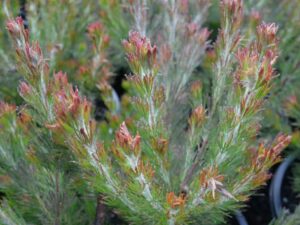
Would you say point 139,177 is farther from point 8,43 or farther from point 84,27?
point 84,27

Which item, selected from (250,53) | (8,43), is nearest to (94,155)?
(250,53)

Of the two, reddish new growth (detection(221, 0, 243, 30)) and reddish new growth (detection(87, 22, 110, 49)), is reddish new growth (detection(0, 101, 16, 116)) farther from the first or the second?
reddish new growth (detection(221, 0, 243, 30))

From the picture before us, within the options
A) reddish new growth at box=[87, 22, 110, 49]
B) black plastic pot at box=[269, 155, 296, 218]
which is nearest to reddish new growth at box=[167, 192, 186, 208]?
reddish new growth at box=[87, 22, 110, 49]

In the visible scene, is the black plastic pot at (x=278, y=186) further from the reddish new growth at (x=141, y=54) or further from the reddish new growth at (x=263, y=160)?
the reddish new growth at (x=141, y=54)

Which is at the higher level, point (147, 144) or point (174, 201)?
point (147, 144)

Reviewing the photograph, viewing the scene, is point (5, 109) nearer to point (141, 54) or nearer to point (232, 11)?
point (141, 54)

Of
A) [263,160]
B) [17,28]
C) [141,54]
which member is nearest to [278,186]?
[263,160]
